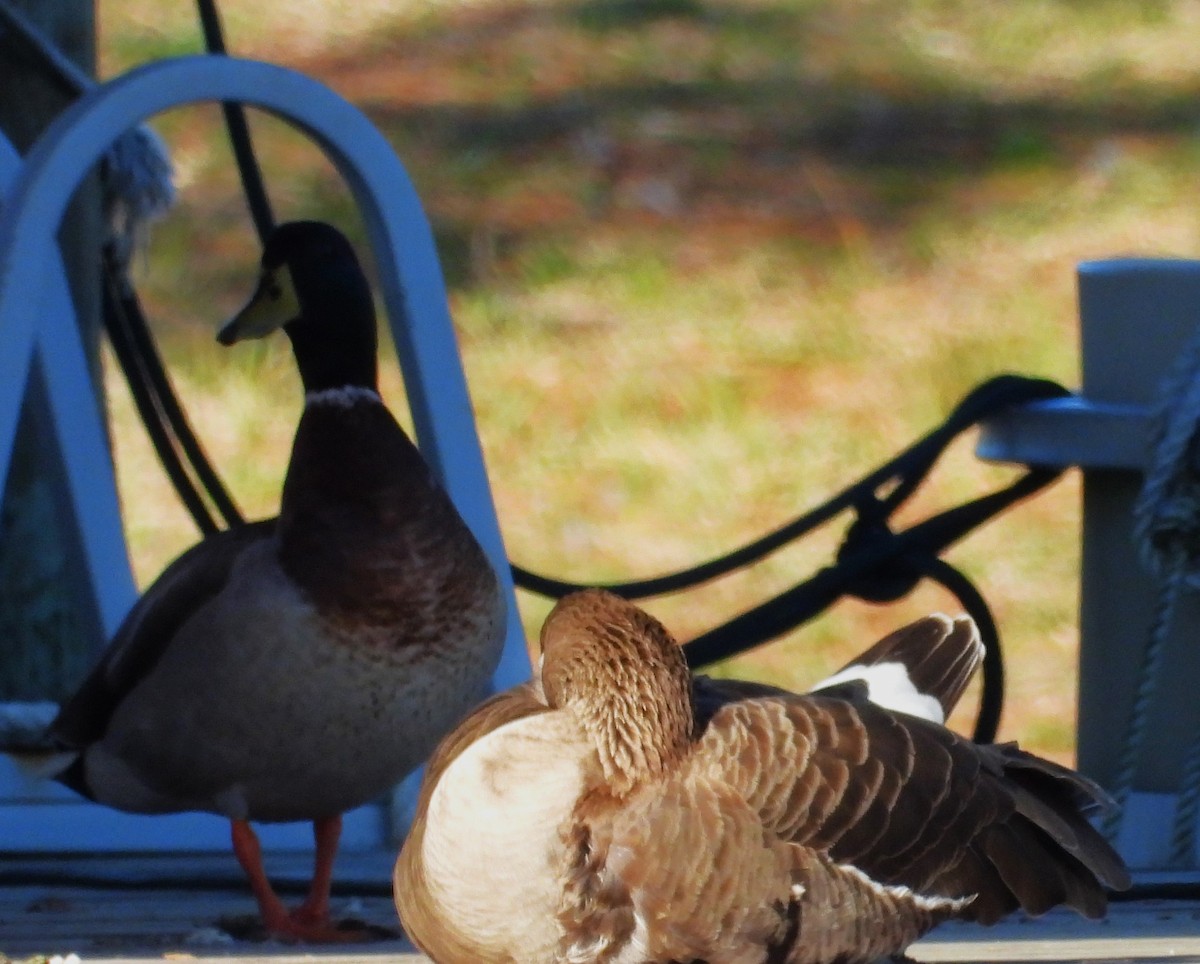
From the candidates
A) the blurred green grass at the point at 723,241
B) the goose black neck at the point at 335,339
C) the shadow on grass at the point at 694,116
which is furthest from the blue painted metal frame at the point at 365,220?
the shadow on grass at the point at 694,116

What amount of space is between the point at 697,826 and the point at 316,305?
3.49 feet

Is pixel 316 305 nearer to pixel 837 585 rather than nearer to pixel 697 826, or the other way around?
pixel 837 585

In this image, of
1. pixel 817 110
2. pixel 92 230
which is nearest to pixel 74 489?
pixel 92 230

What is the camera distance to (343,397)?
9.04 ft

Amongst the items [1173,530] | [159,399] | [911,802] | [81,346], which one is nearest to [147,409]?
[159,399]

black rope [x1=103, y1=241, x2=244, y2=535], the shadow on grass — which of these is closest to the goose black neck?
black rope [x1=103, y1=241, x2=244, y2=535]

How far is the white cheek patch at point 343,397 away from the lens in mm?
2744

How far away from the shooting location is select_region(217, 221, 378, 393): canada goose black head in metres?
2.77

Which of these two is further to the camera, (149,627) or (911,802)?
(149,627)

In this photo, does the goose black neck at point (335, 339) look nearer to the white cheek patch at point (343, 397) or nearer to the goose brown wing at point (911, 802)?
the white cheek patch at point (343, 397)

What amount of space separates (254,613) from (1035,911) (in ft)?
3.10

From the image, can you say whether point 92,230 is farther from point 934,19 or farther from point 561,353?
Answer: point 934,19

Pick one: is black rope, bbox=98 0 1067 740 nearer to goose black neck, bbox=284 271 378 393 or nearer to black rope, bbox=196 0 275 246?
black rope, bbox=196 0 275 246

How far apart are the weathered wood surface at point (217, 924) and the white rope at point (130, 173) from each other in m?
1.10
